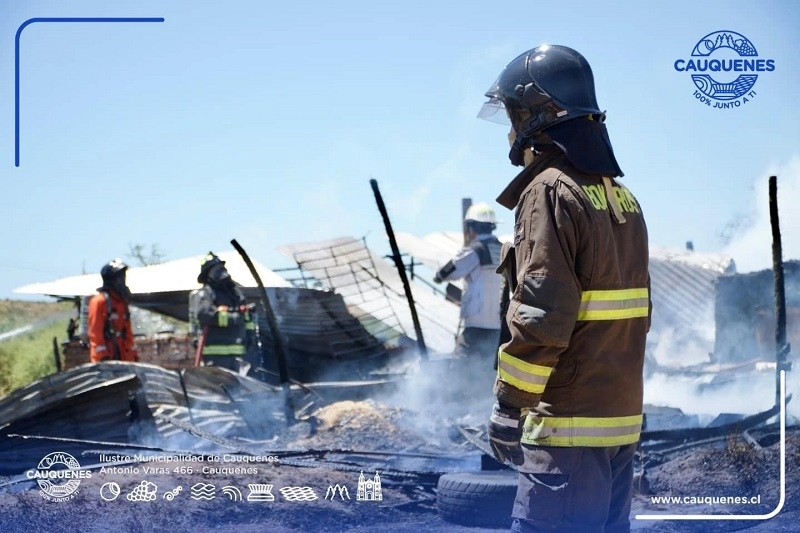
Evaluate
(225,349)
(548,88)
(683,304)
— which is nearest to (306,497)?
(548,88)

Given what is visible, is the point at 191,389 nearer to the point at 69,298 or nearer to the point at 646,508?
the point at 646,508

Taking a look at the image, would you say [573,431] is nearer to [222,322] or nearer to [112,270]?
[222,322]

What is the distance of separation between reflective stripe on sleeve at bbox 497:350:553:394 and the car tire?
1.99 metres

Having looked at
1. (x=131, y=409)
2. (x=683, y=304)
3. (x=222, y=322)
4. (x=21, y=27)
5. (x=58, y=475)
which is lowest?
(x=58, y=475)

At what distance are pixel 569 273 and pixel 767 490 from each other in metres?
2.74

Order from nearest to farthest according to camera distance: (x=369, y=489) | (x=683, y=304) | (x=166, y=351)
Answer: (x=369, y=489) < (x=166, y=351) < (x=683, y=304)

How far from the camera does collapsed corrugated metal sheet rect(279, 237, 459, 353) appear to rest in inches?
372

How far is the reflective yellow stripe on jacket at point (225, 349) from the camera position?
820cm

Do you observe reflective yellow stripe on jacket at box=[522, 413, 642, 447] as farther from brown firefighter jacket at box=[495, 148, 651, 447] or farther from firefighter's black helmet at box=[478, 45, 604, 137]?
firefighter's black helmet at box=[478, 45, 604, 137]

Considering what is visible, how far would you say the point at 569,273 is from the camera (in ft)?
8.48

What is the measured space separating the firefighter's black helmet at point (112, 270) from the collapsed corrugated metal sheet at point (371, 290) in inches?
67.1

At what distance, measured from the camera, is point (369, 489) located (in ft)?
16.0

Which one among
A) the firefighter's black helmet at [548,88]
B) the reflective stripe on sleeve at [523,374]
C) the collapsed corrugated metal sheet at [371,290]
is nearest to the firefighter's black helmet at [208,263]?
the collapsed corrugated metal sheet at [371,290]

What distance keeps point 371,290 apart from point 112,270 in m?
3.65
